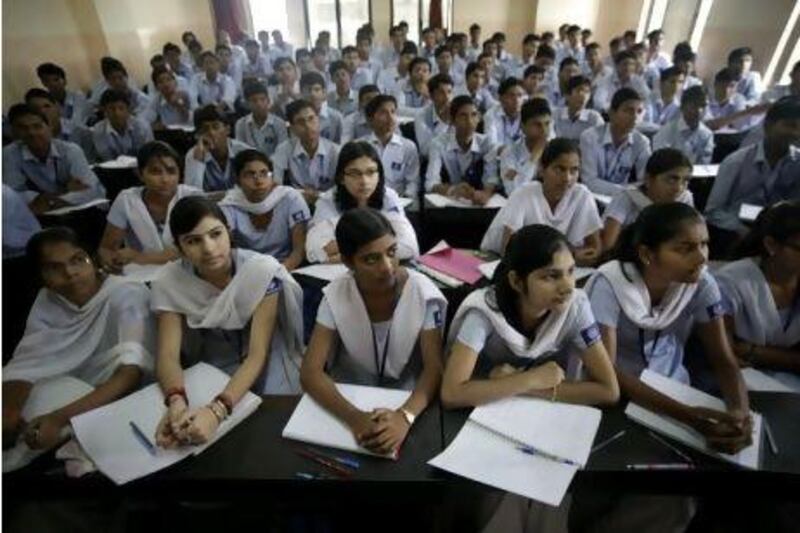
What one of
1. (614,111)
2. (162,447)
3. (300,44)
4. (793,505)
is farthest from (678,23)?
(162,447)

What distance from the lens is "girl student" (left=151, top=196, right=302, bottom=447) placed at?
1.68 meters

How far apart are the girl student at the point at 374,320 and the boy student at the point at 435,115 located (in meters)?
3.06

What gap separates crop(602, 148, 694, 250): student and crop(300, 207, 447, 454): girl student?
1245 millimetres

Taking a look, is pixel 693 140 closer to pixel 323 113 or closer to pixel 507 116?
pixel 507 116

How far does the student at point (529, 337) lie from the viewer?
4.42ft

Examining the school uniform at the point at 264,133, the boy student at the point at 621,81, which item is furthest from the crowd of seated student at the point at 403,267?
the boy student at the point at 621,81

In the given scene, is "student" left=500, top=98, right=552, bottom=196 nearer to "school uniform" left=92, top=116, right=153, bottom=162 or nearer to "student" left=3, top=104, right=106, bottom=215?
"student" left=3, top=104, right=106, bottom=215

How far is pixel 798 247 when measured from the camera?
161 cm

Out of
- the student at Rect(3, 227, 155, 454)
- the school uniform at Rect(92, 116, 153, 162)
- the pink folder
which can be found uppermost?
the student at Rect(3, 227, 155, 454)

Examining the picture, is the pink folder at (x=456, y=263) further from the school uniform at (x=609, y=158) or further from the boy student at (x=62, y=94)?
the boy student at (x=62, y=94)

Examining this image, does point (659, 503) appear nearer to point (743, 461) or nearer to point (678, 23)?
point (743, 461)

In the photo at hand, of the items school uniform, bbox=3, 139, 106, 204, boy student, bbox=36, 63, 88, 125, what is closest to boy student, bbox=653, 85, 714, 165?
school uniform, bbox=3, 139, 106, 204

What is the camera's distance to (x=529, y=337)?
1.54 meters

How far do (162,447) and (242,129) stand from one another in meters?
4.02
